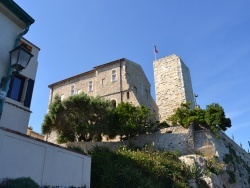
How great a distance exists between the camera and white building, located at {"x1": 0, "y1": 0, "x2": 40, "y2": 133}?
31.1 ft

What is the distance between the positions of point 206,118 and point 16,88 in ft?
60.1

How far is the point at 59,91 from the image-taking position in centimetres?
4012

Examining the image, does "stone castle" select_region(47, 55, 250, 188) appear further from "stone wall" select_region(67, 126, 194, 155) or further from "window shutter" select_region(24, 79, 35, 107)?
"window shutter" select_region(24, 79, 35, 107)

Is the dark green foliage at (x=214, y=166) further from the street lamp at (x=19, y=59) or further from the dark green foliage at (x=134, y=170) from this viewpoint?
the street lamp at (x=19, y=59)

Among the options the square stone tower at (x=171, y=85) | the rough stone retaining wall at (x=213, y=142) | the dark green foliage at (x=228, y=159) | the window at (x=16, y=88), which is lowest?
the dark green foliage at (x=228, y=159)

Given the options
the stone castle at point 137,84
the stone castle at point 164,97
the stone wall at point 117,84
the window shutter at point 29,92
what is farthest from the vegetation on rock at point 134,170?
the stone wall at point 117,84

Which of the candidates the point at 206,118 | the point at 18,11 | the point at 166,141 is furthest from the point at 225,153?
the point at 18,11

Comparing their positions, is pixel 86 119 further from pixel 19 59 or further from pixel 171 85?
pixel 19 59

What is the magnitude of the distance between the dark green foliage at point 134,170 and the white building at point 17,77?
229 inches

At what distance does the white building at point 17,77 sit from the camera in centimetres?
947

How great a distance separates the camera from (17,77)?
11.4 m

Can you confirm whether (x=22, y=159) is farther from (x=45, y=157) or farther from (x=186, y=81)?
(x=186, y=81)

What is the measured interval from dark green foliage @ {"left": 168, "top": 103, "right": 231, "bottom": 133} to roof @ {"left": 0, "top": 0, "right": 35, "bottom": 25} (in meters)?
18.2

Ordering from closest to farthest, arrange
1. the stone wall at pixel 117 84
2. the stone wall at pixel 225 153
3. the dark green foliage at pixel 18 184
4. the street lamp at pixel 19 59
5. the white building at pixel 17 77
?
the street lamp at pixel 19 59
the dark green foliage at pixel 18 184
the white building at pixel 17 77
the stone wall at pixel 225 153
the stone wall at pixel 117 84
